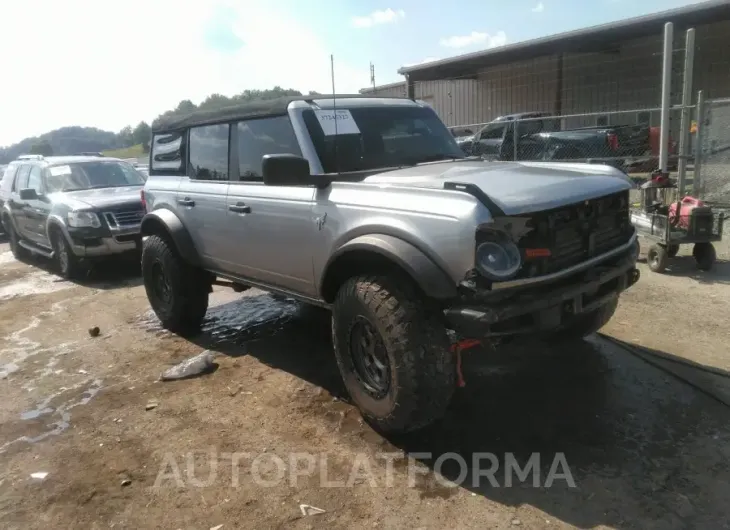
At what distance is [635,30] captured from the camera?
1675 centimetres

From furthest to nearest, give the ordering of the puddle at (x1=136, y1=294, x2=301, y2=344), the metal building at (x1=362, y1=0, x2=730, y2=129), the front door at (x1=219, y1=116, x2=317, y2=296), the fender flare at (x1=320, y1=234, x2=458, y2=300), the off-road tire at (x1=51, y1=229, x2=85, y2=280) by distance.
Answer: the metal building at (x1=362, y1=0, x2=730, y2=129), the off-road tire at (x1=51, y1=229, x2=85, y2=280), the puddle at (x1=136, y1=294, x2=301, y2=344), the front door at (x1=219, y1=116, x2=317, y2=296), the fender flare at (x1=320, y1=234, x2=458, y2=300)

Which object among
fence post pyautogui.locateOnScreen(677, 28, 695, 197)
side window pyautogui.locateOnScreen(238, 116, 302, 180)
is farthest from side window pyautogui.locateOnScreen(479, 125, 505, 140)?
side window pyautogui.locateOnScreen(238, 116, 302, 180)

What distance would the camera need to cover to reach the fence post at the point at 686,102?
7.66m

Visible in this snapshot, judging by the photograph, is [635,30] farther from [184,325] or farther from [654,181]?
[184,325]

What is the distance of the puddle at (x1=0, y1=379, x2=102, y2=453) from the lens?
3903 millimetres

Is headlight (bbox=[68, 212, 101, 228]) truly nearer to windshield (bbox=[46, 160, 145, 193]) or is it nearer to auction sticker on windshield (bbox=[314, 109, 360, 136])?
windshield (bbox=[46, 160, 145, 193])

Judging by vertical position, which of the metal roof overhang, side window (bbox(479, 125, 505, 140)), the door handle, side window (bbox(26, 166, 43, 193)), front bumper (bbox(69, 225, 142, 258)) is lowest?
front bumper (bbox(69, 225, 142, 258))

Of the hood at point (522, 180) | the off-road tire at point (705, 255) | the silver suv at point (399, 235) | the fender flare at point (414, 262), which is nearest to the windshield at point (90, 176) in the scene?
the silver suv at point (399, 235)

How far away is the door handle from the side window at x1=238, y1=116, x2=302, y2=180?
0.24m

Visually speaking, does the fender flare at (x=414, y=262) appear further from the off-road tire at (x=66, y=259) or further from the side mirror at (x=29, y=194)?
the side mirror at (x=29, y=194)

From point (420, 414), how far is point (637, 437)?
131cm

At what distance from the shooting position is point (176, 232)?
5359 mm

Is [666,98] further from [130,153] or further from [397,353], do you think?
[130,153]

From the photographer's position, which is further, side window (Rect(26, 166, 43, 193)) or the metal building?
the metal building
